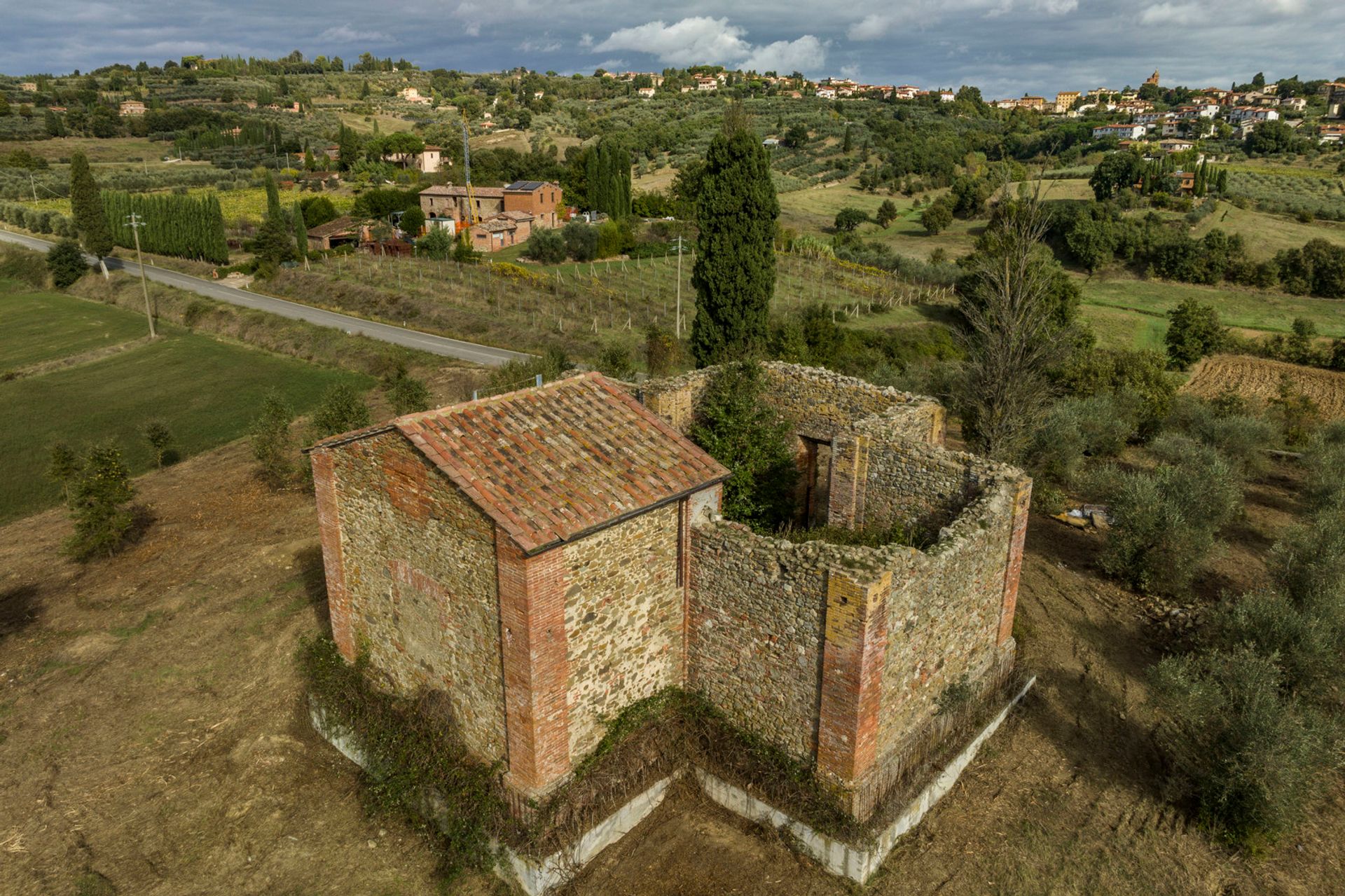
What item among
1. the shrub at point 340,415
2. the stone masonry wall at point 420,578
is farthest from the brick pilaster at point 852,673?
the shrub at point 340,415

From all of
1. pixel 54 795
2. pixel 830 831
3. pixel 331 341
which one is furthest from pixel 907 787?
pixel 331 341

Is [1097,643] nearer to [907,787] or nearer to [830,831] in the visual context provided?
[907,787]

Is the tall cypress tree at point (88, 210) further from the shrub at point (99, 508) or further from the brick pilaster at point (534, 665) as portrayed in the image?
the brick pilaster at point (534, 665)

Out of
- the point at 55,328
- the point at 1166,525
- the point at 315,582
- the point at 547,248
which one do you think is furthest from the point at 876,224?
the point at 315,582

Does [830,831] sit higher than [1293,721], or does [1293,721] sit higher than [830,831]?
[1293,721]

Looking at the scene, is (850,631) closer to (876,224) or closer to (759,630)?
(759,630)

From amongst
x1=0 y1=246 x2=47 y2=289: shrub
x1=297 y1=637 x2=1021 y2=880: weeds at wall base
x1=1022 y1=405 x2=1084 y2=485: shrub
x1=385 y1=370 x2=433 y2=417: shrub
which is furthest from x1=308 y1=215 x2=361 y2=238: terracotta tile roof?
x1=297 y1=637 x2=1021 y2=880: weeds at wall base
